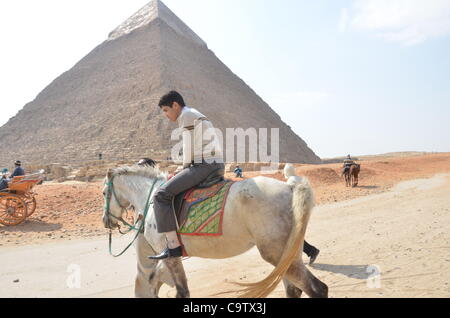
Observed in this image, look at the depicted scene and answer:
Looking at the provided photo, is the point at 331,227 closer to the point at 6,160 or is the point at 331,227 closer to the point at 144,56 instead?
the point at 6,160

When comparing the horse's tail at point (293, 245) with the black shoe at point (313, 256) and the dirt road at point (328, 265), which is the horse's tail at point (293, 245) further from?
the black shoe at point (313, 256)

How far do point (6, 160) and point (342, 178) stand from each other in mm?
65965

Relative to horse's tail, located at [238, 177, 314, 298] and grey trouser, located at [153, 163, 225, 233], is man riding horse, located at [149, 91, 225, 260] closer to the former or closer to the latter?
grey trouser, located at [153, 163, 225, 233]

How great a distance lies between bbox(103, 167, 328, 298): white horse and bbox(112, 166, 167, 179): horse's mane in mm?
503

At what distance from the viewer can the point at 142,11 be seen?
110188 mm

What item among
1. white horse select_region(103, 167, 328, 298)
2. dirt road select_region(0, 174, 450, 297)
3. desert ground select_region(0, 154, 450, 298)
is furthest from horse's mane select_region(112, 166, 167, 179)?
desert ground select_region(0, 154, 450, 298)

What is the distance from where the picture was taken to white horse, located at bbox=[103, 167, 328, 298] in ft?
9.25

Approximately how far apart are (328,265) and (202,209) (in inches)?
102

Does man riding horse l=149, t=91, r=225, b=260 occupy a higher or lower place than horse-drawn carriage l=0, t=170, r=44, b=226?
higher

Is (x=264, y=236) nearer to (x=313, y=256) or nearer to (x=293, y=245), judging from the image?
(x=293, y=245)

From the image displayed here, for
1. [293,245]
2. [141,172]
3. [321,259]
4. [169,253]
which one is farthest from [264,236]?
[321,259]

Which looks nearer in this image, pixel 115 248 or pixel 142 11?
pixel 115 248

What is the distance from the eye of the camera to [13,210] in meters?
9.67

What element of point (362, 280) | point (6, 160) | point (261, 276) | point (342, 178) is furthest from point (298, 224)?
point (6, 160)
